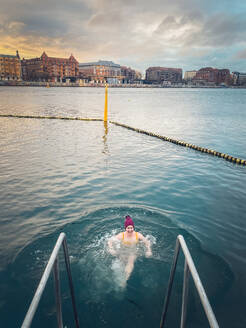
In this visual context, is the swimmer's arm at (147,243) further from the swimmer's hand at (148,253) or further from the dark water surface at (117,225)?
the dark water surface at (117,225)

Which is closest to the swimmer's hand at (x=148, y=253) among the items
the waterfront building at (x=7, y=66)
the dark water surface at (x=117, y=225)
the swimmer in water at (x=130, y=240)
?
the swimmer in water at (x=130, y=240)

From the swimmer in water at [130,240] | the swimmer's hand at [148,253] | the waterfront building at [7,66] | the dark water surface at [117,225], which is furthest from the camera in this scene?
the waterfront building at [7,66]

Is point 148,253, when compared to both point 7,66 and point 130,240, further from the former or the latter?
point 7,66

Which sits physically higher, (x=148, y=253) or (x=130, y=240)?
(x=130, y=240)

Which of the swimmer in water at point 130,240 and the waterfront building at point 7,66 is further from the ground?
the waterfront building at point 7,66

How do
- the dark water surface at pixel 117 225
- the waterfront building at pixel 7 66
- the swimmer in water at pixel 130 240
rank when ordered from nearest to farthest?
the dark water surface at pixel 117 225 → the swimmer in water at pixel 130 240 → the waterfront building at pixel 7 66

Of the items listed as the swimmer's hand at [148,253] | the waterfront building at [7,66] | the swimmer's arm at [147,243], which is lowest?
the swimmer's hand at [148,253]

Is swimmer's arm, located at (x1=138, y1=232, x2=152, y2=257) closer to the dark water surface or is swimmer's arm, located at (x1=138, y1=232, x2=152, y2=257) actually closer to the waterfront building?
the dark water surface

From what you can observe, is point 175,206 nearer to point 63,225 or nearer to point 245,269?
point 245,269

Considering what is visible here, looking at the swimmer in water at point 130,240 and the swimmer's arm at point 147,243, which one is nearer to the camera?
the swimmer in water at point 130,240

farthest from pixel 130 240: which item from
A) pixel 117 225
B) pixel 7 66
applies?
pixel 7 66

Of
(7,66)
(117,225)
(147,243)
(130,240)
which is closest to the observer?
(130,240)

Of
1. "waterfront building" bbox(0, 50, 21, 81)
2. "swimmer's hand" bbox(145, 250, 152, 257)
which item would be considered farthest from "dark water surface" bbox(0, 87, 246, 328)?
"waterfront building" bbox(0, 50, 21, 81)

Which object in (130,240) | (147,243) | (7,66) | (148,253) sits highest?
(7,66)
